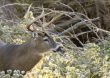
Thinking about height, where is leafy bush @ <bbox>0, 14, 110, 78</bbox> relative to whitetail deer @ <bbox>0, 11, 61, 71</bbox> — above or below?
below

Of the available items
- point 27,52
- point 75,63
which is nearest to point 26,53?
point 27,52

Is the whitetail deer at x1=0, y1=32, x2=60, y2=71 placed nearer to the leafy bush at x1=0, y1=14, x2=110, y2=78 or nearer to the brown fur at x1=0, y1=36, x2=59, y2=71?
the brown fur at x1=0, y1=36, x2=59, y2=71

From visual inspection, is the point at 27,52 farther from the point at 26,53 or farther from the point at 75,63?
the point at 75,63

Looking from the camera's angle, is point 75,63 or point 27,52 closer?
point 27,52

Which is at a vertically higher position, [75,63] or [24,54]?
[24,54]

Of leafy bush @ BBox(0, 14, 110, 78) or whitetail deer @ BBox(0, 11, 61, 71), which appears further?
whitetail deer @ BBox(0, 11, 61, 71)

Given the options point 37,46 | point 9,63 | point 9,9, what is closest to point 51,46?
point 37,46

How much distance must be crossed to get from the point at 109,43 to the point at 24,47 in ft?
4.65

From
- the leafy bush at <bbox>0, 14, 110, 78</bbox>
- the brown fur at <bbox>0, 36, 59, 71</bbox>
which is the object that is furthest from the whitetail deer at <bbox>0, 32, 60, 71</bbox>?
the leafy bush at <bbox>0, 14, 110, 78</bbox>

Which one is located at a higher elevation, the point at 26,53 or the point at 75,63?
the point at 26,53

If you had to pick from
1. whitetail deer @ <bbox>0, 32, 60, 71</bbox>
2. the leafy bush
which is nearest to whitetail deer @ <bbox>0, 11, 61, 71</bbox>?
whitetail deer @ <bbox>0, 32, 60, 71</bbox>

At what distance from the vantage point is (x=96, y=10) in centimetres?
984

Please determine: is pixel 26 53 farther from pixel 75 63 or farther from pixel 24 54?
pixel 75 63

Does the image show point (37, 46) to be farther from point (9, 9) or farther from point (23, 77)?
point (9, 9)
